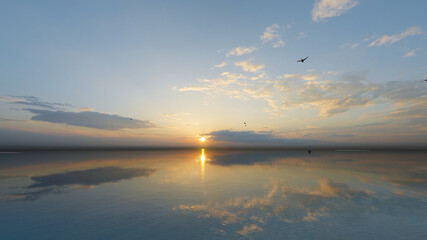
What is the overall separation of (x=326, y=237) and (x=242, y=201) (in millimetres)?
8315

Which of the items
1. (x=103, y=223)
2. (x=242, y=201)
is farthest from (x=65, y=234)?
(x=242, y=201)

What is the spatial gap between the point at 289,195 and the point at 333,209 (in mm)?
4924

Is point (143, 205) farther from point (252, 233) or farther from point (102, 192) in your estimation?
point (252, 233)

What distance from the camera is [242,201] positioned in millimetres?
19625

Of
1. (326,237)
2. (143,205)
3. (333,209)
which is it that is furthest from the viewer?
(143,205)

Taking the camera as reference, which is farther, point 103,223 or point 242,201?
point 242,201

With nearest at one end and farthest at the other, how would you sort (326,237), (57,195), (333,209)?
(326,237) → (333,209) → (57,195)

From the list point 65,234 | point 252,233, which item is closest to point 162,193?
point 65,234

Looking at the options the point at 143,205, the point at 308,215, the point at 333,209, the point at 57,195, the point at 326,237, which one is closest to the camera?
the point at 326,237

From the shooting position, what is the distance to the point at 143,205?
18.7m

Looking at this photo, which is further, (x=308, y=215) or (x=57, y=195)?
(x=57, y=195)

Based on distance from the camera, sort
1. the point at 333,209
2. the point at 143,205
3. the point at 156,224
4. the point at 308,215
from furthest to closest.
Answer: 1. the point at 143,205
2. the point at 333,209
3. the point at 308,215
4. the point at 156,224

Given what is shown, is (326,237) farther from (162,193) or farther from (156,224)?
(162,193)

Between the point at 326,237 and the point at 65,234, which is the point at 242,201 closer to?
the point at 326,237
